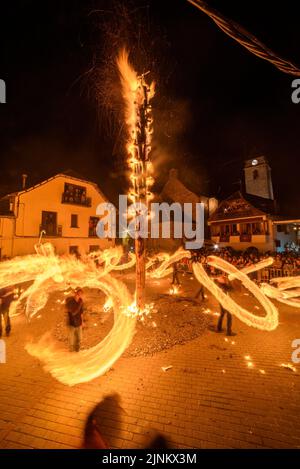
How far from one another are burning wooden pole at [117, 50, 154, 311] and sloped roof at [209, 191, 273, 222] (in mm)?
21895

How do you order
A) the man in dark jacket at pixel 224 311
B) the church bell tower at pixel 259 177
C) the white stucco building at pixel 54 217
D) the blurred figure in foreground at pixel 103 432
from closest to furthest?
the blurred figure in foreground at pixel 103 432
the man in dark jacket at pixel 224 311
the white stucco building at pixel 54 217
the church bell tower at pixel 259 177

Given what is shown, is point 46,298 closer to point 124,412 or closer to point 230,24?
point 124,412

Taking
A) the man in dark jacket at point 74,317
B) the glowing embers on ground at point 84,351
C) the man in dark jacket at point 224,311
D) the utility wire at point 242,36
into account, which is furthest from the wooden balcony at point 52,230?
the utility wire at point 242,36

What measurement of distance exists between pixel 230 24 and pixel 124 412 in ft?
22.0

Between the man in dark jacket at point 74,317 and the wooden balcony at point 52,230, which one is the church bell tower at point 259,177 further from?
the man in dark jacket at point 74,317

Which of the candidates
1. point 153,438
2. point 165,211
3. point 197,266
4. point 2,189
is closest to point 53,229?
point 2,189

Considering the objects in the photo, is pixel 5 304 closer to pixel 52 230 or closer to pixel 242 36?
pixel 242 36

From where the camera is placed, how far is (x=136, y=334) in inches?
299

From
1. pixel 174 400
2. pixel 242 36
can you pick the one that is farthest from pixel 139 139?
pixel 174 400

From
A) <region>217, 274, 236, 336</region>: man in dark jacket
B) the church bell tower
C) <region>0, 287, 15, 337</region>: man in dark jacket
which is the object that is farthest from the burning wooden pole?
the church bell tower

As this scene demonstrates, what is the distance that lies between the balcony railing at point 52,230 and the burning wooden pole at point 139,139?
2102cm

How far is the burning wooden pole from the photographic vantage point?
860 cm

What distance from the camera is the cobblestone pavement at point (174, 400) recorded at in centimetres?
368

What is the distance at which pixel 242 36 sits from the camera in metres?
3.28
